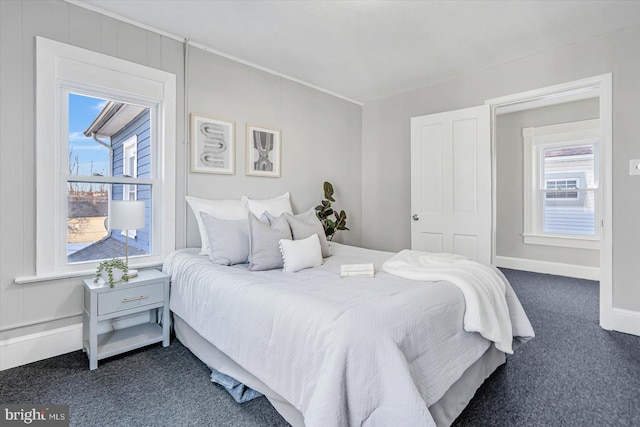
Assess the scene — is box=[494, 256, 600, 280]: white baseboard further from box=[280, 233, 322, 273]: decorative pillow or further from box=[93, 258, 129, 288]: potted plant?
box=[93, 258, 129, 288]: potted plant

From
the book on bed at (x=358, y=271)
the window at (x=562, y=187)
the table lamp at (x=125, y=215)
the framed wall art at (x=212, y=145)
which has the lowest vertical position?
the book on bed at (x=358, y=271)

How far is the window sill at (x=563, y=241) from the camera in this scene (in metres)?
4.47

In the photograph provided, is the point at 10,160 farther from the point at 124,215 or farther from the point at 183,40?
the point at 183,40

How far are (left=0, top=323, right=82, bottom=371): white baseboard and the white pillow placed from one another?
5.26 ft

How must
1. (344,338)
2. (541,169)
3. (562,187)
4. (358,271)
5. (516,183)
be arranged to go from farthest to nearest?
(516,183), (541,169), (562,187), (358,271), (344,338)

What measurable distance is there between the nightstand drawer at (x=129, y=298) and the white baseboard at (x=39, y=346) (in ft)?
1.65

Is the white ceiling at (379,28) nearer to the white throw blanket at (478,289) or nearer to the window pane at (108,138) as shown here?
the window pane at (108,138)

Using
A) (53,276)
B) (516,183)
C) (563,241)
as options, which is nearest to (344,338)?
(53,276)

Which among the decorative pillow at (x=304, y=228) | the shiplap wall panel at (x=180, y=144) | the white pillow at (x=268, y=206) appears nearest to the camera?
the decorative pillow at (x=304, y=228)

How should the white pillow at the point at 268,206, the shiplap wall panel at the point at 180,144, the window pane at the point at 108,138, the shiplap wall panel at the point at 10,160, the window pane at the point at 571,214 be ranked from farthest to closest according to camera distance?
the window pane at the point at 571,214 → the white pillow at the point at 268,206 → the shiplap wall panel at the point at 180,144 → the window pane at the point at 108,138 → the shiplap wall panel at the point at 10,160

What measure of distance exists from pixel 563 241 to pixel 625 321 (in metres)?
2.31

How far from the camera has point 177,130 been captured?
9.30 ft

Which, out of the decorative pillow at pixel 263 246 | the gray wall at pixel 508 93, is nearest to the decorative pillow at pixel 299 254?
the decorative pillow at pixel 263 246

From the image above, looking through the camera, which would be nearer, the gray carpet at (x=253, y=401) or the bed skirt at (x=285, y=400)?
the bed skirt at (x=285, y=400)
